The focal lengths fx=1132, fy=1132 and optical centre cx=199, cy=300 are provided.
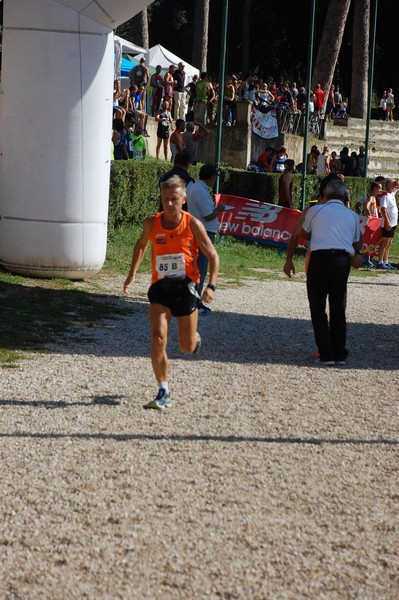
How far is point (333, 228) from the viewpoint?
36.8 feet

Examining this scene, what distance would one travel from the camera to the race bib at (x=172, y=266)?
8414mm

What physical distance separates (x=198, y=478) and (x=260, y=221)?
1835 cm

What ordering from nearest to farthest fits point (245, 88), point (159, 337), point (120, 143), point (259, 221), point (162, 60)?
point (159, 337) → point (259, 221) → point (120, 143) → point (245, 88) → point (162, 60)

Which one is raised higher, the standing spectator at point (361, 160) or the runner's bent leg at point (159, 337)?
the standing spectator at point (361, 160)

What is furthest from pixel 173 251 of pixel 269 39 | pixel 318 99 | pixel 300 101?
pixel 269 39

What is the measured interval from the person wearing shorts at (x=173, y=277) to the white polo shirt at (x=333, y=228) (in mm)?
2943

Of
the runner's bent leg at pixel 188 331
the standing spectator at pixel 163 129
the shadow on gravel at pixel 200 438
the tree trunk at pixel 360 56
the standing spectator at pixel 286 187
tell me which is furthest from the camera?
the tree trunk at pixel 360 56

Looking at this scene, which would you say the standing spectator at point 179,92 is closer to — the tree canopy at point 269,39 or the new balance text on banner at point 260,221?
the new balance text on banner at point 260,221

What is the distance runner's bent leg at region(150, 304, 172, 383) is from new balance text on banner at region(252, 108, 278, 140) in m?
28.4

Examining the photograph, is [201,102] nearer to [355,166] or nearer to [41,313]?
[355,166]

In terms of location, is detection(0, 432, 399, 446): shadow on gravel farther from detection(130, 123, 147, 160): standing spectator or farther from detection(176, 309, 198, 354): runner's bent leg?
detection(130, 123, 147, 160): standing spectator

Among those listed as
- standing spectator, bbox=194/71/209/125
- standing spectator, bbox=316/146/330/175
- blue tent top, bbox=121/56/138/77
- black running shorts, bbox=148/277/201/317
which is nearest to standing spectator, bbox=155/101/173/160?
standing spectator, bbox=194/71/209/125

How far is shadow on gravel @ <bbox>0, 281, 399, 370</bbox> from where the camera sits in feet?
37.2

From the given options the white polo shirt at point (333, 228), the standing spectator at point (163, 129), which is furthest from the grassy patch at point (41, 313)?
the standing spectator at point (163, 129)
